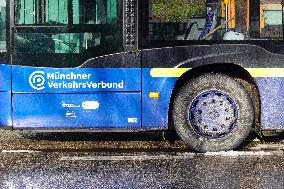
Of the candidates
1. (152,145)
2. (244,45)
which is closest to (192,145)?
(152,145)

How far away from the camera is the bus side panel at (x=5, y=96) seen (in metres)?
8.21

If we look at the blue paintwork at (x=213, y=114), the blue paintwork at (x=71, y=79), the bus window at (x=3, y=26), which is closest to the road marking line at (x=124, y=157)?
A: the blue paintwork at (x=213, y=114)

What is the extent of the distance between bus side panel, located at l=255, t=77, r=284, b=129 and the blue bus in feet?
0.04

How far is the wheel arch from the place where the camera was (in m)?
8.29

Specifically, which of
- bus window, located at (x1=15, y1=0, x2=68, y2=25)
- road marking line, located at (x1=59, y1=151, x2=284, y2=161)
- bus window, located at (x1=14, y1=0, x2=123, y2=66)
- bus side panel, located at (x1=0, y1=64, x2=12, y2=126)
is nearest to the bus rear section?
road marking line, located at (x1=59, y1=151, x2=284, y2=161)

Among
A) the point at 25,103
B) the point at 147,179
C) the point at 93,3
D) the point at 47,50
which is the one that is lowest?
the point at 147,179

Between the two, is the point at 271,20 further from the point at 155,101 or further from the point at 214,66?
the point at 155,101

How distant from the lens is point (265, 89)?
8.28 meters

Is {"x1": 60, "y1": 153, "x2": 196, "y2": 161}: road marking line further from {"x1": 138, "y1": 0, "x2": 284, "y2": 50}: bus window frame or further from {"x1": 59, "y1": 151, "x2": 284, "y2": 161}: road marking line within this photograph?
{"x1": 138, "y1": 0, "x2": 284, "y2": 50}: bus window frame

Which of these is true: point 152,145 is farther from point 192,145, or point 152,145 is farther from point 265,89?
point 265,89

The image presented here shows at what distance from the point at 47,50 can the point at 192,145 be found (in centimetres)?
208

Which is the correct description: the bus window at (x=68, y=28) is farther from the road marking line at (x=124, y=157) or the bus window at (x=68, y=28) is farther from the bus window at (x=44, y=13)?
the road marking line at (x=124, y=157)

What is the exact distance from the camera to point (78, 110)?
8273mm

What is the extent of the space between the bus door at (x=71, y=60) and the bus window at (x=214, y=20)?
1.41 ft
